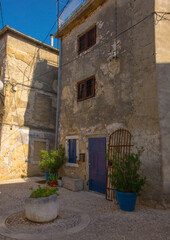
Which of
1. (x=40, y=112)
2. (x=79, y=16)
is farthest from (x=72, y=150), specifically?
(x=79, y=16)

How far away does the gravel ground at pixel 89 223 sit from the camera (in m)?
3.35

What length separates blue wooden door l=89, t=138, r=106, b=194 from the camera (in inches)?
262

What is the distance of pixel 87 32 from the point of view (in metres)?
8.43

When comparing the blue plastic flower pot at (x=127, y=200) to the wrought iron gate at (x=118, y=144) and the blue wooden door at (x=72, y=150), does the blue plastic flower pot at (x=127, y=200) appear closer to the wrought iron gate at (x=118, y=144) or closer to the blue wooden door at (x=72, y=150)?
the wrought iron gate at (x=118, y=144)

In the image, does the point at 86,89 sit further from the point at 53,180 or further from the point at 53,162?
the point at 53,180

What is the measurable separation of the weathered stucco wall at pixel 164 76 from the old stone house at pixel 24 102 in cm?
721

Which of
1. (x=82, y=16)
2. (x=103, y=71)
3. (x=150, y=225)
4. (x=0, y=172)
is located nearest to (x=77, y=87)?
(x=103, y=71)

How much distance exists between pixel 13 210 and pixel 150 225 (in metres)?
3.25

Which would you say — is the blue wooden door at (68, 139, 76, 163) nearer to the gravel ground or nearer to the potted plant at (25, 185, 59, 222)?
the gravel ground

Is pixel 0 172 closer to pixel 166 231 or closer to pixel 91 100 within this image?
pixel 91 100

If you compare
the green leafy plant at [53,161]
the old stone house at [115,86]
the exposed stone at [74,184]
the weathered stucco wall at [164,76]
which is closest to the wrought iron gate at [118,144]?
the old stone house at [115,86]

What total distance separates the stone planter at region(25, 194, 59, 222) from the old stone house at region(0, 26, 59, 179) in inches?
225

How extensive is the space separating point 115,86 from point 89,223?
172 inches

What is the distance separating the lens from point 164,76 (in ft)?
17.8
